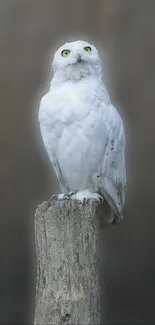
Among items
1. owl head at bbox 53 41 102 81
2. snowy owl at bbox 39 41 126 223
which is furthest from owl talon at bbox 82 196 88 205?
owl head at bbox 53 41 102 81

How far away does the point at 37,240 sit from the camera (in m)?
2.59

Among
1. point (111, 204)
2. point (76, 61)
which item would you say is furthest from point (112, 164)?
point (76, 61)

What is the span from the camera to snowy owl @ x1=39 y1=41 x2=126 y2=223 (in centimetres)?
266

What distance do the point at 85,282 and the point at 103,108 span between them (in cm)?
59

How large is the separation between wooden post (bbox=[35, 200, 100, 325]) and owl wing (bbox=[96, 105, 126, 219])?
176 millimetres

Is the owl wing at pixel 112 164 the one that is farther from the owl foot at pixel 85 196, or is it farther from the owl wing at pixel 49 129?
the owl wing at pixel 49 129

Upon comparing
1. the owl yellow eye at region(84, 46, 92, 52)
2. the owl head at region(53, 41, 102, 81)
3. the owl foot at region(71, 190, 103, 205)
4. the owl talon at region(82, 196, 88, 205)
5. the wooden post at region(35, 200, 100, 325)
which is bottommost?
the wooden post at region(35, 200, 100, 325)

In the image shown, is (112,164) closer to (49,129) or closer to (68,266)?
(49,129)

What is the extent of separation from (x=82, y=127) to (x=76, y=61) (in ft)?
0.71

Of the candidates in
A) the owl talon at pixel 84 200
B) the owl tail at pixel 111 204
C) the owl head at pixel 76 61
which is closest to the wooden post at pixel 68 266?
the owl talon at pixel 84 200

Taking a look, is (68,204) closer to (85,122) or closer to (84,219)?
(84,219)

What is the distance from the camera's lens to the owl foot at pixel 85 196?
8.73ft

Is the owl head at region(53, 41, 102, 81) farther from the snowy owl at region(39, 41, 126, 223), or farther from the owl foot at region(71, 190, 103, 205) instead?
the owl foot at region(71, 190, 103, 205)

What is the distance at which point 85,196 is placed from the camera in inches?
106
